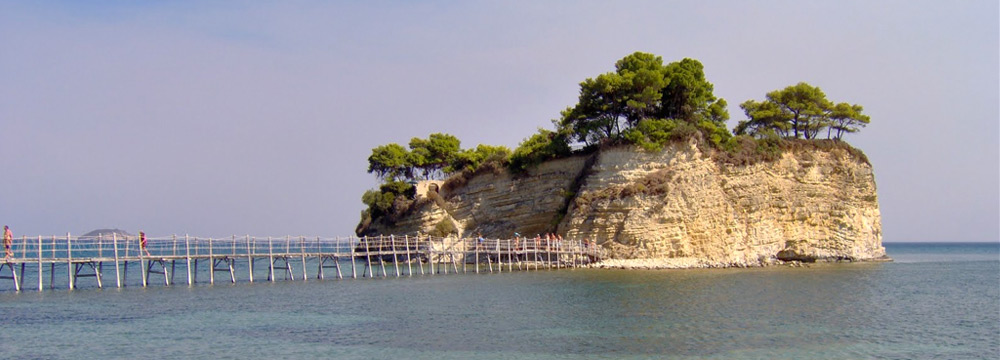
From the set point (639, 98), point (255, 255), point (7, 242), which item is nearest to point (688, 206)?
point (639, 98)

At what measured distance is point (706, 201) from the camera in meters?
47.8

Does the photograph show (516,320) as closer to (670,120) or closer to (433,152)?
(670,120)

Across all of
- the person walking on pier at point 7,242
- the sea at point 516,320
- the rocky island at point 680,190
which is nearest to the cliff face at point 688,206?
the rocky island at point 680,190

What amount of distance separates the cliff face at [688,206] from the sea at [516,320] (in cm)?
940

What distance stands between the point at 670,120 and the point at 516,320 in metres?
28.1

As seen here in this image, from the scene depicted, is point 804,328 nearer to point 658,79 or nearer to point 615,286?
point 615,286

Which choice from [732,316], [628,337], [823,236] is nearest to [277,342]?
[628,337]

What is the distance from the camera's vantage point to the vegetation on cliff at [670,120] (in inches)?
1934

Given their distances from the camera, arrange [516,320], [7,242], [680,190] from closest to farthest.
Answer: [516,320] → [7,242] → [680,190]

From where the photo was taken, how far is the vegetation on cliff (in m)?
49.1

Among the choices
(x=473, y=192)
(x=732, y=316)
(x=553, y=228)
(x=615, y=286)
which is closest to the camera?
(x=732, y=316)

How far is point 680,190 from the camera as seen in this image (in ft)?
153

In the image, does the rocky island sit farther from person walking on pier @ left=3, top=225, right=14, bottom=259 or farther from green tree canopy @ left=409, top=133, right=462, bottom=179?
person walking on pier @ left=3, top=225, right=14, bottom=259

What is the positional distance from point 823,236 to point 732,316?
3036 cm
